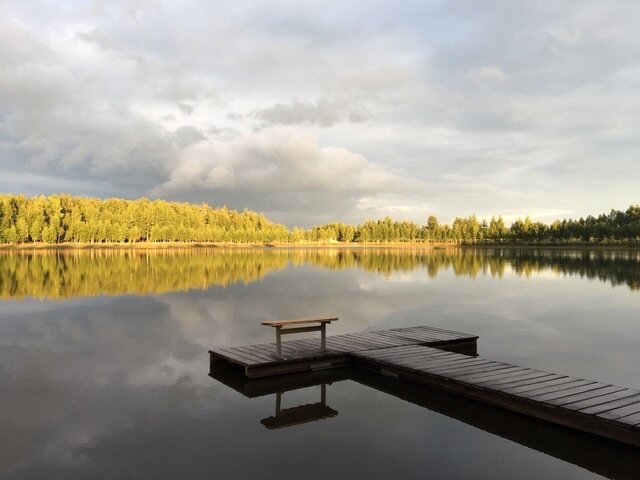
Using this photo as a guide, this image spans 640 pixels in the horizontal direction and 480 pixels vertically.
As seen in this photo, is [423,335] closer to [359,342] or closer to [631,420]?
[359,342]

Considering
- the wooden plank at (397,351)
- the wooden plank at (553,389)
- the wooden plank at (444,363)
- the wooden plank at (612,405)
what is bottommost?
the wooden plank at (397,351)

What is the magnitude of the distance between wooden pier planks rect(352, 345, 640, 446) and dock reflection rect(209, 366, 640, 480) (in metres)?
0.21

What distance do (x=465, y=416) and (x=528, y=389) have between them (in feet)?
5.37

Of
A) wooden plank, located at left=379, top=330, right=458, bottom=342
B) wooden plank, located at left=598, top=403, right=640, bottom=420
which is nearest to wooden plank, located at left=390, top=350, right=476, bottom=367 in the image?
wooden plank, located at left=379, top=330, right=458, bottom=342

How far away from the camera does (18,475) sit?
8656 mm

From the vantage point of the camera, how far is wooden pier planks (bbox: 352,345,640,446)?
998cm

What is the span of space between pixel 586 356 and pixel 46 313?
25.7 metres

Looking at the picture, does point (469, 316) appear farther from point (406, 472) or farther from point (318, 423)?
point (406, 472)

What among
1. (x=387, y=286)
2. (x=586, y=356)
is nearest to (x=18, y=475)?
(x=586, y=356)

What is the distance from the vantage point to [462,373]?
A: 13508 millimetres

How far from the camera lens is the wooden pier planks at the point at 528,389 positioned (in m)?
9.98

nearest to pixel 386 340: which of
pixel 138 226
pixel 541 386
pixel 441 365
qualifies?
pixel 441 365

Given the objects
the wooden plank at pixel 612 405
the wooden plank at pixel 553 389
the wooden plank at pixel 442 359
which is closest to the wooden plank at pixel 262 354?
the wooden plank at pixel 442 359

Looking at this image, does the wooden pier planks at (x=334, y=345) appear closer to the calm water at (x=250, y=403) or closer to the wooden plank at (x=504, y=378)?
the calm water at (x=250, y=403)
